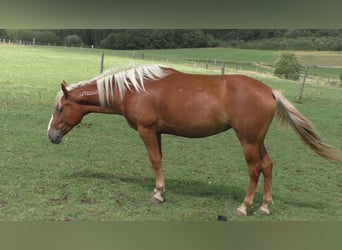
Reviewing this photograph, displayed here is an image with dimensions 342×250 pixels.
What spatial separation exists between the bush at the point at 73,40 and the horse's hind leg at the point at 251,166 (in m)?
1.87

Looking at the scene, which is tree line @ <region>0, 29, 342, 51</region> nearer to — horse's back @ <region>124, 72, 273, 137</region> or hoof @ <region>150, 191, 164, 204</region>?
horse's back @ <region>124, 72, 273, 137</region>

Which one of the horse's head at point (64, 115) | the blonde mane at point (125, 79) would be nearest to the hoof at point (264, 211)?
the blonde mane at point (125, 79)

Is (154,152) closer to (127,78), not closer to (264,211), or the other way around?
(127,78)

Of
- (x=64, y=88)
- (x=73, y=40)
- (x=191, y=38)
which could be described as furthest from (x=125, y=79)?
(x=191, y=38)

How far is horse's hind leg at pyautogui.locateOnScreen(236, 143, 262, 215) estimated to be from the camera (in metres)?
3.21

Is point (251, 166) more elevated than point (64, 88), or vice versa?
point (64, 88)

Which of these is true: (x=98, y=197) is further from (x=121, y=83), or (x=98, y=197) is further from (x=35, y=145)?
(x=35, y=145)

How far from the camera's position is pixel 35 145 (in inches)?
230

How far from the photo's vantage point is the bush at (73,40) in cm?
158

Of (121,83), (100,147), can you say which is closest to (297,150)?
(100,147)

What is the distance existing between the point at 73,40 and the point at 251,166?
2149 millimetres

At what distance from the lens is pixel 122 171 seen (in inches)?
194

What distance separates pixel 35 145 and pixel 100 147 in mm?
959

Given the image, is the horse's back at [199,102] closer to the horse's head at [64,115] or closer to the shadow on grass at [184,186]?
the horse's head at [64,115]
